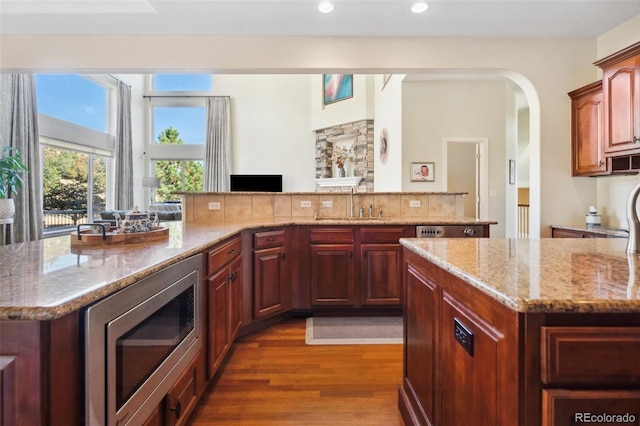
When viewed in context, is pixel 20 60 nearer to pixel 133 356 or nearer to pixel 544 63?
pixel 133 356

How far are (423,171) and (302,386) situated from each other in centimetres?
438

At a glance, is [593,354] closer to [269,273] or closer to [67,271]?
[67,271]

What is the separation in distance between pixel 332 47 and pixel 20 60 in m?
2.77

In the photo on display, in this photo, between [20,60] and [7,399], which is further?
[20,60]

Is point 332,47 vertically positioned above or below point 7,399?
above

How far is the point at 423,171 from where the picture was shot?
5.44 m

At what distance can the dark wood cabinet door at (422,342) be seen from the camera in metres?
1.21

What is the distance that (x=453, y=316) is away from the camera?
104 centimetres

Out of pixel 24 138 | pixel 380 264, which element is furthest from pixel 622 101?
pixel 24 138

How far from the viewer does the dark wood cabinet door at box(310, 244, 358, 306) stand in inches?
115

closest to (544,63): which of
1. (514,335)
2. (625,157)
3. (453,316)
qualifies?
(625,157)

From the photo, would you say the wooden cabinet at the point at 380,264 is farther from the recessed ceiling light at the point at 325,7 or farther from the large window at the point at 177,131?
the large window at the point at 177,131

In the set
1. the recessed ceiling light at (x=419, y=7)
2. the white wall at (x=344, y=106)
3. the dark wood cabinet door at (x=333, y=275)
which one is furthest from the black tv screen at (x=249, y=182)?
the recessed ceiling light at (x=419, y=7)

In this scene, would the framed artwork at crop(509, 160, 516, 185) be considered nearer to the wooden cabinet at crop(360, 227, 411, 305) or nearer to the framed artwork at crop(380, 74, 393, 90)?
the framed artwork at crop(380, 74, 393, 90)
